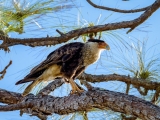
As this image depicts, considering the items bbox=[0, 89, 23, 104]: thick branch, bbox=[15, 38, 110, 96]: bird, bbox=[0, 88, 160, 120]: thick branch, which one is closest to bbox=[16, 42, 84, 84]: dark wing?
bbox=[15, 38, 110, 96]: bird

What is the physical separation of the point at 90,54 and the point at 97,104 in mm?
718

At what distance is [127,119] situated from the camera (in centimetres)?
242

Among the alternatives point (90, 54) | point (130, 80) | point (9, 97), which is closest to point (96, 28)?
point (90, 54)

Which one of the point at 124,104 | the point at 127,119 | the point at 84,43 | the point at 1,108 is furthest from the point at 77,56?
the point at 124,104

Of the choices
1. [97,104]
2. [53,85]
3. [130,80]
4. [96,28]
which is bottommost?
[53,85]

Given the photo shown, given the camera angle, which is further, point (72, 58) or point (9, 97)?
point (72, 58)

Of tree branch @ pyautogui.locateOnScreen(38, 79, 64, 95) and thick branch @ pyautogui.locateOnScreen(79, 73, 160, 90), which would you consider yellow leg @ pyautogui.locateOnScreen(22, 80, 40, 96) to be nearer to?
tree branch @ pyautogui.locateOnScreen(38, 79, 64, 95)

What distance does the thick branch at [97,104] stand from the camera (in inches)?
69.1

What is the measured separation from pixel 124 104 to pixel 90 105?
213 mm

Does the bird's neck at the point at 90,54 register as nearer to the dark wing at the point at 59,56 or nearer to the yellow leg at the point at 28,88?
the dark wing at the point at 59,56

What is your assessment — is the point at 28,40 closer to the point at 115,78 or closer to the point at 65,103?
the point at 65,103

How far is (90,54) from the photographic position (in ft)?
8.71

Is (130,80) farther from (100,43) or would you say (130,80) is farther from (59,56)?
(59,56)

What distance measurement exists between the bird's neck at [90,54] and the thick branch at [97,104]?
18.7 inches
